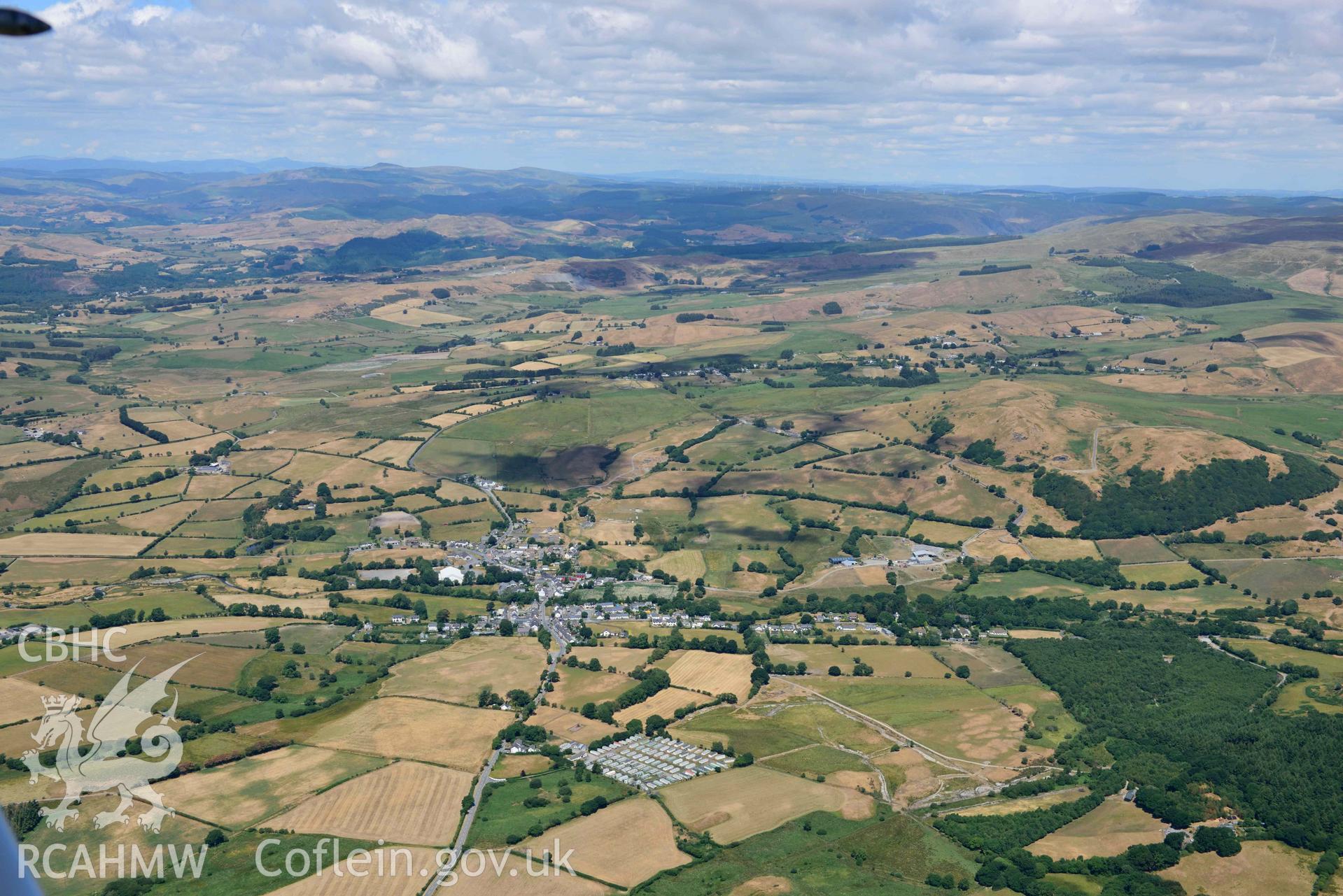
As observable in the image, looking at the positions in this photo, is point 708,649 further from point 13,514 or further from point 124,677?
point 13,514

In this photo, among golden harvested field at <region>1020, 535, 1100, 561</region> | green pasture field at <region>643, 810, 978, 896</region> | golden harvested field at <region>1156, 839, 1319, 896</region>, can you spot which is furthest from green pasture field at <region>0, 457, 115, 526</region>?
golden harvested field at <region>1156, 839, 1319, 896</region>

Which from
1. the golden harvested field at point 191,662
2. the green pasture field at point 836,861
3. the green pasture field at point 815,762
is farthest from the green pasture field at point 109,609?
the green pasture field at point 836,861

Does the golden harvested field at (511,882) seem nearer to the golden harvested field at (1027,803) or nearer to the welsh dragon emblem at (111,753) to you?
the welsh dragon emblem at (111,753)

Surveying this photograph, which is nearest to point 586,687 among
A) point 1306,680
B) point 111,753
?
point 111,753

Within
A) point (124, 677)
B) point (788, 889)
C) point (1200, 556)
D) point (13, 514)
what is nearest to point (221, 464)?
point (13, 514)

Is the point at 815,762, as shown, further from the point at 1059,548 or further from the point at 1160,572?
the point at 1160,572

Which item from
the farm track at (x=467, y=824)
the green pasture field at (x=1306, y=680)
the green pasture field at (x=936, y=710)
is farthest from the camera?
the green pasture field at (x=1306, y=680)

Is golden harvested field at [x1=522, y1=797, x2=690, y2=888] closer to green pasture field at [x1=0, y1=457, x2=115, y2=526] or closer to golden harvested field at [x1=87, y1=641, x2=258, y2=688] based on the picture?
golden harvested field at [x1=87, y1=641, x2=258, y2=688]
